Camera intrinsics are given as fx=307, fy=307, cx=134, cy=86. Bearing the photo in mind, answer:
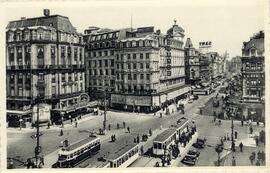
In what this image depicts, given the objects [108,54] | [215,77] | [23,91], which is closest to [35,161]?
[23,91]

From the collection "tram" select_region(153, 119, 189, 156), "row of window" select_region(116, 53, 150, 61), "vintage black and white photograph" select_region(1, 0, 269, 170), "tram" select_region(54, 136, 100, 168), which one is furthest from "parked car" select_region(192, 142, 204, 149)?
"row of window" select_region(116, 53, 150, 61)

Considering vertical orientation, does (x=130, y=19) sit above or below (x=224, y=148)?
above

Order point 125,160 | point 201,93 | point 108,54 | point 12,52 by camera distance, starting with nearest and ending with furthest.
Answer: point 125,160 < point 12,52 < point 108,54 < point 201,93

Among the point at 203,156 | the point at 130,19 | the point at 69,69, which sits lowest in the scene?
the point at 203,156

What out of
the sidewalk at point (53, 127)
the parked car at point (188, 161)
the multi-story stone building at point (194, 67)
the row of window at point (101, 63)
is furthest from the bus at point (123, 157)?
the multi-story stone building at point (194, 67)

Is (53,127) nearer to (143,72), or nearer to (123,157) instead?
(143,72)

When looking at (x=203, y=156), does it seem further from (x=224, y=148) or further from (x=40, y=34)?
(x=40, y=34)

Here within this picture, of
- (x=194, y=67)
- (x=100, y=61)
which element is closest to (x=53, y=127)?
(x=100, y=61)

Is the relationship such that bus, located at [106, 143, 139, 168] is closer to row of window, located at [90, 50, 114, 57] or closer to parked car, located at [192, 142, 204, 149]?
parked car, located at [192, 142, 204, 149]
